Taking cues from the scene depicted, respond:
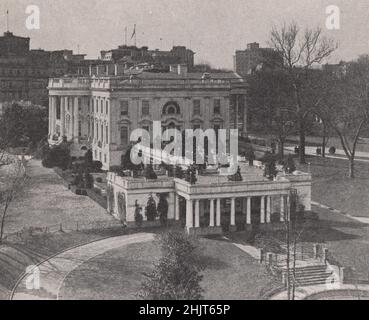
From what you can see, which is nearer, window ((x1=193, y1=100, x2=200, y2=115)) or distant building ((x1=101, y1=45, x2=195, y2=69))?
window ((x1=193, y1=100, x2=200, y2=115))

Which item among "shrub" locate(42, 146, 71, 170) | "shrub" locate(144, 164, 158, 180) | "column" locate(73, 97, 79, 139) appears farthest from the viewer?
"column" locate(73, 97, 79, 139)

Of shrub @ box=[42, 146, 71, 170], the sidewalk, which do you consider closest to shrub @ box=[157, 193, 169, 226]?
shrub @ box=[42, 146, 71, 170]

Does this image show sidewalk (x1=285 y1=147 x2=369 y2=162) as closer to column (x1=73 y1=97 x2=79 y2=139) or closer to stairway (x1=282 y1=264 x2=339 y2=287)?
column (x1=73 y1=97 x2=79 y2=139)

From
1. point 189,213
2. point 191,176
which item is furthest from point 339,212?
point 191,176

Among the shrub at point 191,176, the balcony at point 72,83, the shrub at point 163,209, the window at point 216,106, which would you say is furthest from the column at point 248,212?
the balcony at point 72,83

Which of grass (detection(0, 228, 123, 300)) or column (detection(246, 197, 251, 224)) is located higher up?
column (detection(246, 197, 251, 224))

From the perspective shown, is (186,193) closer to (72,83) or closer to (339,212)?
(339,212)
